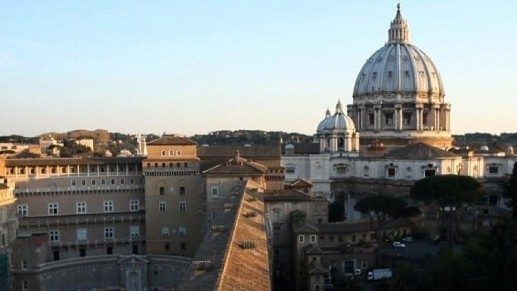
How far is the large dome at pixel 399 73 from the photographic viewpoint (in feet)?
227

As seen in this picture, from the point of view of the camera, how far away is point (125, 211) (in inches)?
1622

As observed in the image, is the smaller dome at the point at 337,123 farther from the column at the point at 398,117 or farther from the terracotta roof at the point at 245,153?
the terracotta roof at the point at 245,153

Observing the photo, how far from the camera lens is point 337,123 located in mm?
60750

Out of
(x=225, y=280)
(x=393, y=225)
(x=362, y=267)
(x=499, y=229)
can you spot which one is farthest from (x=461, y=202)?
(x=225, y=280)

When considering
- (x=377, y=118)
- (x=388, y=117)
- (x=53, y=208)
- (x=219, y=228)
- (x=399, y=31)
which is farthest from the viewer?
(x=399, y=31)

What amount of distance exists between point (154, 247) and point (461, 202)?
738 inches

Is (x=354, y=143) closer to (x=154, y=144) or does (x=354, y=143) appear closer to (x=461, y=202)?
(x=461, y=202)

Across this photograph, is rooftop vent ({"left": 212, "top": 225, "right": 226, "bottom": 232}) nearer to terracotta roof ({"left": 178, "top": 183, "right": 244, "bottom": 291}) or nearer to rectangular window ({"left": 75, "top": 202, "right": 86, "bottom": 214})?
terracotta roof ({"left": 178, "top": 183, "right": 244, "bottom": 291})

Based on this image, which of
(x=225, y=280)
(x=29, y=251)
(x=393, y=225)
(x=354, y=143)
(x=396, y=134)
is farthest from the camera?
(x=396, y=134)

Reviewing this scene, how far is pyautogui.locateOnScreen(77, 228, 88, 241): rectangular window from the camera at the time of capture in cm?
4012

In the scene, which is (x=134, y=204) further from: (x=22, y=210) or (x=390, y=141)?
(x=390, y=141)

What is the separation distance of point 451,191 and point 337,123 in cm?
2260

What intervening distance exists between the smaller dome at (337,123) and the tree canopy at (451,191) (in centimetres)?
2011

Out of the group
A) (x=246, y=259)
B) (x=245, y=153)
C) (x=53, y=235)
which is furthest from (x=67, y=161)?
(x=246, y=259)
